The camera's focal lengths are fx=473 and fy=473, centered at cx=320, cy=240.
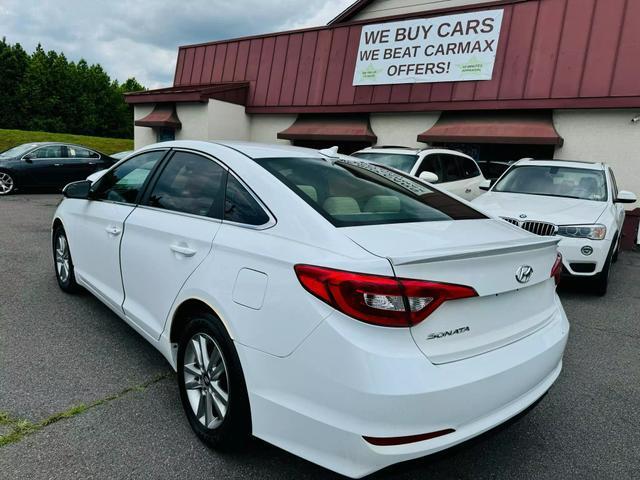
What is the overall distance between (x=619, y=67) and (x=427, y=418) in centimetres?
1067

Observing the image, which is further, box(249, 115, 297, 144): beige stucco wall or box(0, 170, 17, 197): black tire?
box(249, 115, 297, 144): beige stucco wall

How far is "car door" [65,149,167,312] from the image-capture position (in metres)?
3.25

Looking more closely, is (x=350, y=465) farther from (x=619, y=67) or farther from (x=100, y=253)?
(x=619, y=67)

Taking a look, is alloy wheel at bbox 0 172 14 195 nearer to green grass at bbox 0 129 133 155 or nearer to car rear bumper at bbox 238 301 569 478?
car rear bumper at bbox 238 301 569 478

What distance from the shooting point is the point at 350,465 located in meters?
1.71

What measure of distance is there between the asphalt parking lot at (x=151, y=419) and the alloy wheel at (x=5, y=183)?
32.8 ft

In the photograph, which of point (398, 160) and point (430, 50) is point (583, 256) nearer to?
point (398, 160)

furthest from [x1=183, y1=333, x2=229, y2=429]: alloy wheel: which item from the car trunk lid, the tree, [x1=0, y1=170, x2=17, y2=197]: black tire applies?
the tree

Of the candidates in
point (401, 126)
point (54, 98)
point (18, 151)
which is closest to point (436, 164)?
point (401, 126)

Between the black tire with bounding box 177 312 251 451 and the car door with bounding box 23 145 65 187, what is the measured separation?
42.2 feet

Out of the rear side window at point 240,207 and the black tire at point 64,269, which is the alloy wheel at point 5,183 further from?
the rear side window at point 240,207

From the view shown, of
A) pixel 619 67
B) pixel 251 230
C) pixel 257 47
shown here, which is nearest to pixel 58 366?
pixel 251 230

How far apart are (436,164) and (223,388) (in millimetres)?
6818

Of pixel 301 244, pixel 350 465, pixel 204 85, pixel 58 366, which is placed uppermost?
pixel 204 85
